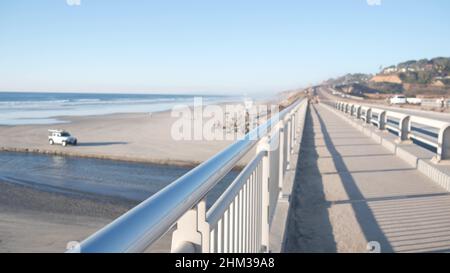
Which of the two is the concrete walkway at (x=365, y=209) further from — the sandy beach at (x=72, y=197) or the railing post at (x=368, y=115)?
the railing post at (x=368, y=115)

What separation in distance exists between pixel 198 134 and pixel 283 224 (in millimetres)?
35827

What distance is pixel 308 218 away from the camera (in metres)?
5.17

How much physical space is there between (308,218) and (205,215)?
11.8 feet

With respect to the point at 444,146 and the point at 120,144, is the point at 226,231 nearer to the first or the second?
the point at 444,146

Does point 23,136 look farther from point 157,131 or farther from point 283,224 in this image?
point 283,224

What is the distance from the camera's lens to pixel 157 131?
137 ft

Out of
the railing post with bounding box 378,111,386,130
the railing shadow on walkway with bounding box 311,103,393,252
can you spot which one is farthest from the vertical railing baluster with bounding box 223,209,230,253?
the railing post with bounding box 378,111,386,130

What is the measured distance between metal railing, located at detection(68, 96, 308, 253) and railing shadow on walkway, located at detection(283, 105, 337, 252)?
83 centimetres

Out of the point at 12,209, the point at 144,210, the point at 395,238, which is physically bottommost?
the point at 12,209

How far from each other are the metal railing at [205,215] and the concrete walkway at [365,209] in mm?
1177

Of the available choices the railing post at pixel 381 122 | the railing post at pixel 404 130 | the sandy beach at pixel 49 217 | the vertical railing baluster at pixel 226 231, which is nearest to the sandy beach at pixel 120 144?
the sandy beach at pixel 49 217

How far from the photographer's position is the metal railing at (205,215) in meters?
1.11

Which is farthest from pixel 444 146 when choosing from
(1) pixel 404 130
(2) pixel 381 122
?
(2) pixel 381 122
